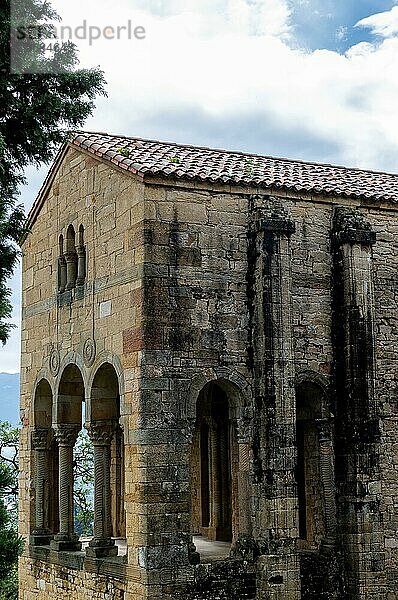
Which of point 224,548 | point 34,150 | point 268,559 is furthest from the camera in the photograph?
point 224,548

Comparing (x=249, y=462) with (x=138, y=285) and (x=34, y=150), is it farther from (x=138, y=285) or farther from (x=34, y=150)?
(x=34, y=150)

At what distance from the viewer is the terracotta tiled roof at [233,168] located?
54.1ft

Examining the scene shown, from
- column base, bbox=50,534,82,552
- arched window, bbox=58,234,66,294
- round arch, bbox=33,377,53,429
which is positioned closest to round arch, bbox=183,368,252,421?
arched window, bbox=58,234,66,294

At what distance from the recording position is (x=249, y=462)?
16.1m

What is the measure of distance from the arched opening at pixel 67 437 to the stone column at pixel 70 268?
5.42 ft

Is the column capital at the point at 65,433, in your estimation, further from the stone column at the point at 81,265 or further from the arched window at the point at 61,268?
the stone column at the point at 81,265

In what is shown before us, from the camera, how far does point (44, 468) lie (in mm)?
19922

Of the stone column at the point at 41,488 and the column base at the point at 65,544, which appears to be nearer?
the column base at the point at 65,544

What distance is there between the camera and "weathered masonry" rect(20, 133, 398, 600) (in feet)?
51.0

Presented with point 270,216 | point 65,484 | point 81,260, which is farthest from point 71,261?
point 270,216

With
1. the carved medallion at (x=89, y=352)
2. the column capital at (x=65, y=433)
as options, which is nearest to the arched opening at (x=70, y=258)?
the carved medallion at (x=89, y=352)

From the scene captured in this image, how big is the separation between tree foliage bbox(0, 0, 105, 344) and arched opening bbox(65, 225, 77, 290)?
21.1ft

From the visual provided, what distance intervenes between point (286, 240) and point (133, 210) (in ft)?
8.67

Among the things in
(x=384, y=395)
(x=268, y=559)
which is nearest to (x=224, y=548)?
(x=268, y=559)
